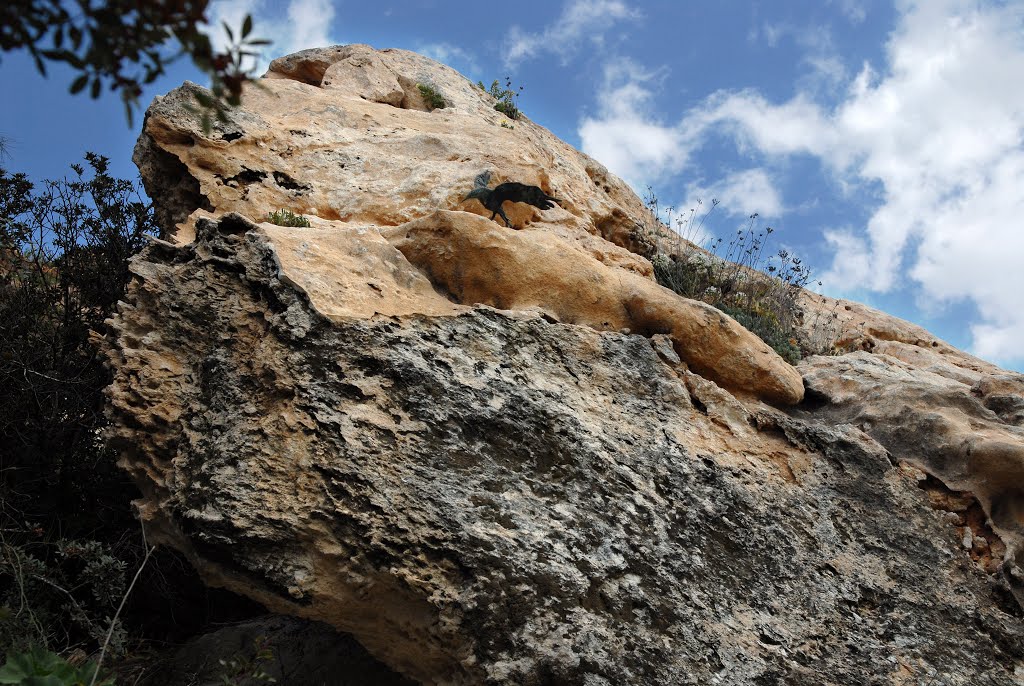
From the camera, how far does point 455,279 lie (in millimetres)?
5059

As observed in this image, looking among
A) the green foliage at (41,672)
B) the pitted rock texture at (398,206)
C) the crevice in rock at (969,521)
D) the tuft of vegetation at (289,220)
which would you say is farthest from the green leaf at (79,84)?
the crevice in rock at (969,521)

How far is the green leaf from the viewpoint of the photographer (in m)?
1.79

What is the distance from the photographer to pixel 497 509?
3779mm

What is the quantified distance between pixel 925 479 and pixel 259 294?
4.51 m

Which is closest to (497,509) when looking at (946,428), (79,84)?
(79,84)

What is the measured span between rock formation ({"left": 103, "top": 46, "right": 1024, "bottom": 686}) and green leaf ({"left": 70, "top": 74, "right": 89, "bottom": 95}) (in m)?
2.13

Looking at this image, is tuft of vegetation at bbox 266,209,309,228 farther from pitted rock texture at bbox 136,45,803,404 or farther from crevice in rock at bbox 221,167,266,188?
crevice in rock at bbox 221,167,266,188

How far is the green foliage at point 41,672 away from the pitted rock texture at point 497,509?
630mm

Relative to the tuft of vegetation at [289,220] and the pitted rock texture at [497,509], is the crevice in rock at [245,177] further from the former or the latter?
the pitted rock texture at [497,509]

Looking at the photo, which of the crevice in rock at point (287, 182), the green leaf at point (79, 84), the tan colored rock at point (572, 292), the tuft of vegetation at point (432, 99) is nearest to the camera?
the green leaf at point (79, 84)

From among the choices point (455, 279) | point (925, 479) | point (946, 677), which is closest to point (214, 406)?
point (455, 279)

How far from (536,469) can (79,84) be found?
9.37ft

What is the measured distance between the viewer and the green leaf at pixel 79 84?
179cm

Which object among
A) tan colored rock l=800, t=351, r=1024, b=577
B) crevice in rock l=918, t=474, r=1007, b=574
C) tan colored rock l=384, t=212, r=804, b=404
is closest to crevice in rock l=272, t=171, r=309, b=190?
tan colored rock l=384, t=212, r=804, b=404
